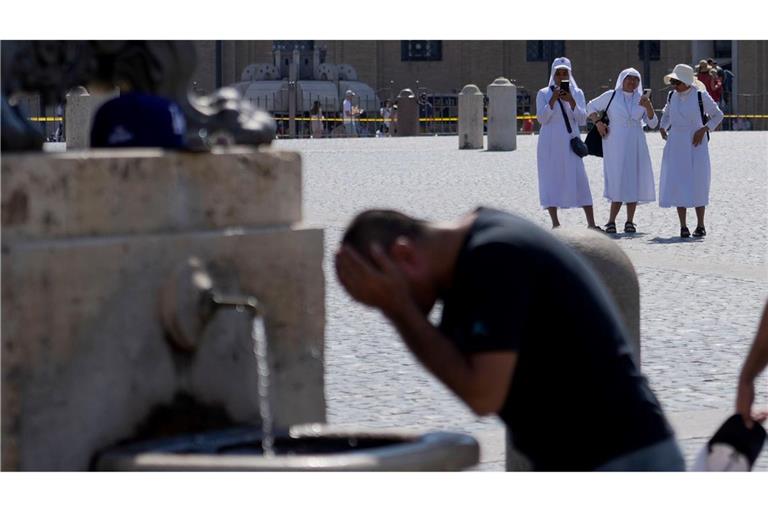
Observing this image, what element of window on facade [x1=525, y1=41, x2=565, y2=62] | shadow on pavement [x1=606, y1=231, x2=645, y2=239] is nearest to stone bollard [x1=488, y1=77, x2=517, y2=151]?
shadow on pavement [x1=606, y1=231, x2=645, y2=239]

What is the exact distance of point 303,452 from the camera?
14.1 ft

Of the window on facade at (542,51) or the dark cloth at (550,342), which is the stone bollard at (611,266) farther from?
the window on facade at (542,51)

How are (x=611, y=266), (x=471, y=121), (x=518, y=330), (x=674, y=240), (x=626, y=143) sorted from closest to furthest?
(x=518, y=330), (x=611, y=266), (x=674, y=240), (x=626, y=143), (x=471, y=121)

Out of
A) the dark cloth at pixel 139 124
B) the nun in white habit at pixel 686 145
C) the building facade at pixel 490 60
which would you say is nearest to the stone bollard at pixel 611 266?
the dark cloth at pixel 139 124

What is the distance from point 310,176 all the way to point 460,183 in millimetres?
2828

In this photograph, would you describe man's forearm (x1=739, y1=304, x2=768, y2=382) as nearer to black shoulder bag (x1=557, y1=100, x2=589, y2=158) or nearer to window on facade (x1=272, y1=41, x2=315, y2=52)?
black shoulder bag (x1=557, y1=100, x2=589, y2=158)

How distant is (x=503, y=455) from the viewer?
6016 millimetres

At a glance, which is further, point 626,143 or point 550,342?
point 626,143

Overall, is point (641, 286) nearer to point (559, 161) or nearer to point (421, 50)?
point (559, 161)

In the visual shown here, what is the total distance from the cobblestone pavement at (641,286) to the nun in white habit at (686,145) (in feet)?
1.17

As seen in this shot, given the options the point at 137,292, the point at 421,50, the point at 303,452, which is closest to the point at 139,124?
the point at 137,292

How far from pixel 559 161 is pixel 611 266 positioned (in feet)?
31.6

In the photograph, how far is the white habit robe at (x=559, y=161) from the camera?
1534cm

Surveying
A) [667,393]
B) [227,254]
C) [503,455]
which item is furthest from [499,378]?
[667,393]
